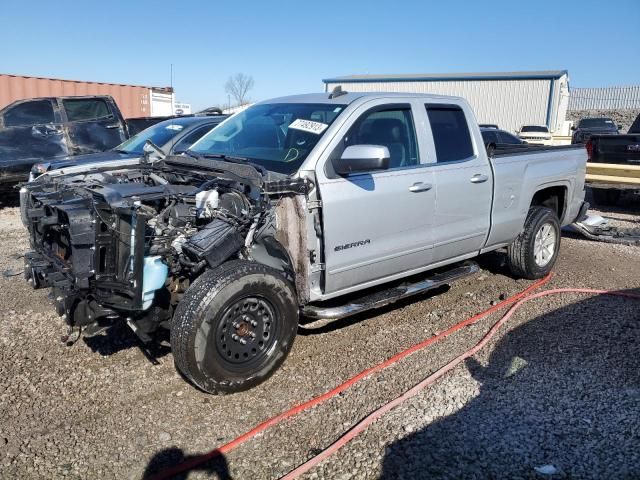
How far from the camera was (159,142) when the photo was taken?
25.8 ft

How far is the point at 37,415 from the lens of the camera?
337cm

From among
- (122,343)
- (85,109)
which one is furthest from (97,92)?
(122,343)

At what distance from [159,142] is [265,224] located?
477 centimetres

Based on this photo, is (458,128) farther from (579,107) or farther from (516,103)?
(579,107)

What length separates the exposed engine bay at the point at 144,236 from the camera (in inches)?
127

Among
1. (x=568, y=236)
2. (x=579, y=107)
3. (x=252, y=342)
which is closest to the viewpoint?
(x=252, y=342)

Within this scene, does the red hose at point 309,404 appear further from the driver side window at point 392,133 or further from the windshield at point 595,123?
the windshield at point 595,123

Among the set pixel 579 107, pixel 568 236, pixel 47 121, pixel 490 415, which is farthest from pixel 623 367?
pixel 579 107

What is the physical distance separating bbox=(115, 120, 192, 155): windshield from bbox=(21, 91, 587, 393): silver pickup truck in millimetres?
3292

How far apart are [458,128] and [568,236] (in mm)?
4226

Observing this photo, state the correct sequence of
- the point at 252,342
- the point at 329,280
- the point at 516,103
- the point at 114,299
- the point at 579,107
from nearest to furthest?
1. the point at 114,299
2. the point at 252,342
3. the point at 329,280
4. the point at 516,103
5. the point at 579,107

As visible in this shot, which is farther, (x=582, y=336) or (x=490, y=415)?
(x=582, y=336)

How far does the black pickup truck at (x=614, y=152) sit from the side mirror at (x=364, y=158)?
7690 mm

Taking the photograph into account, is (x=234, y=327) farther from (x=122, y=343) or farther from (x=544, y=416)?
(x=544, y=416)
